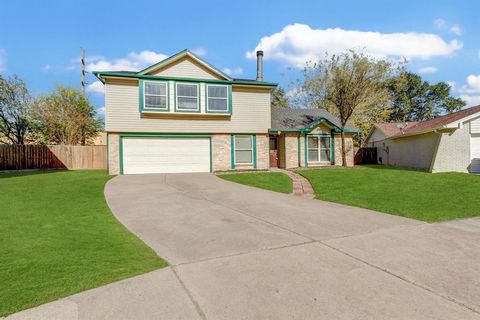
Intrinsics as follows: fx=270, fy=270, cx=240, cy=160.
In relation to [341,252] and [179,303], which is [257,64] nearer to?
[341,252]

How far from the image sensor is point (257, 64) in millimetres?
20750

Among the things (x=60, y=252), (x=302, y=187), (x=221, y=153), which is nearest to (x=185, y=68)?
(x=221, y=153)

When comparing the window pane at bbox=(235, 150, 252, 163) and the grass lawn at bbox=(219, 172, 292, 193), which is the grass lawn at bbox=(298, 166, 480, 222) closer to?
the grass lawn at bbox=(219, 172, 292, 193)

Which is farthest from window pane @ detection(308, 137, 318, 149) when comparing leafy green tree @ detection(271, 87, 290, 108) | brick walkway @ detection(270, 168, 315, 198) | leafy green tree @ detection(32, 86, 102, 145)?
leafy green tree @ detection(32, 86, 102, 145)

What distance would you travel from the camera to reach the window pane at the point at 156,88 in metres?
15.8

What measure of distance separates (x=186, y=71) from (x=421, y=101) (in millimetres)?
52330

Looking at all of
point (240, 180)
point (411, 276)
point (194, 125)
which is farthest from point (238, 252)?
point (194, 125)

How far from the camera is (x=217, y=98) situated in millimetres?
16953

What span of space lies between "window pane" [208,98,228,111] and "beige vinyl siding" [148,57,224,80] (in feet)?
4.61

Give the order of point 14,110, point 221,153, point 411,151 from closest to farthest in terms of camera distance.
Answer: point 221,153 → point 411,151 → point 14,110

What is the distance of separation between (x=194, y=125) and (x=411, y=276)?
14536 mm

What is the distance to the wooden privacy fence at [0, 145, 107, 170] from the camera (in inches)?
749

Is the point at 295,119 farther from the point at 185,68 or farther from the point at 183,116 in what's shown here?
the point at 185,68

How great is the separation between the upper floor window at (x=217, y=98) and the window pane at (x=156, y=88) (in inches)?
106
